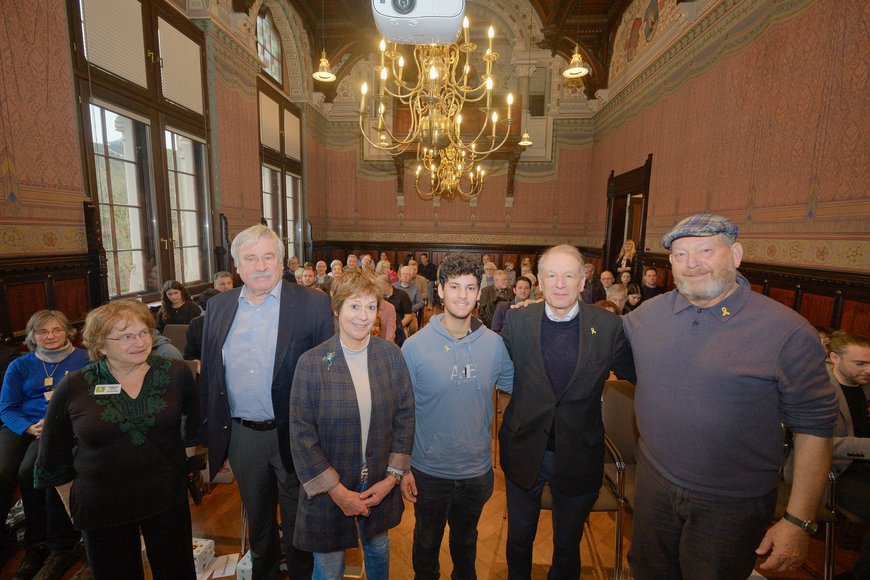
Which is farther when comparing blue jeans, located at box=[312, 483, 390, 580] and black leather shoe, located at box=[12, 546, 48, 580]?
black leather shoe, located at box=[12, 546, 48, 580]

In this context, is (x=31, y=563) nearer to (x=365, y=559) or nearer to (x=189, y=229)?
(x=365, y=559)

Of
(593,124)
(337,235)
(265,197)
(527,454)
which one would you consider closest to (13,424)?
(527,454)

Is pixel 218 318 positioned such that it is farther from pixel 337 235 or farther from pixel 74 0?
pixel 337 235

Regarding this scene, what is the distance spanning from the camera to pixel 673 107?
21.4 ft

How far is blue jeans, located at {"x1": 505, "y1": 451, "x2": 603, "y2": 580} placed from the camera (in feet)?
5.64

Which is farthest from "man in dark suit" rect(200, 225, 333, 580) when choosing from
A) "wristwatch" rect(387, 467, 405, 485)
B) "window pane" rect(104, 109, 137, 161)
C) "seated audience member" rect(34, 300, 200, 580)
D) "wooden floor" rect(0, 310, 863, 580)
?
"window pane" rect(104, 109, 137, 161)

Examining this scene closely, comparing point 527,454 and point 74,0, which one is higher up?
point 74,0

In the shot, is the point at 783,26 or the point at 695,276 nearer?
the point at 695,276

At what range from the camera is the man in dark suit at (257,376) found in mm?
1754

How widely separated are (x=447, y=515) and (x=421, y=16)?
2159 millimetres

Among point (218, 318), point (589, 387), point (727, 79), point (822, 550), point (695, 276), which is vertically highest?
point (727, 79)

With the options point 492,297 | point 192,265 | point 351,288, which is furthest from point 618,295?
point 192,265

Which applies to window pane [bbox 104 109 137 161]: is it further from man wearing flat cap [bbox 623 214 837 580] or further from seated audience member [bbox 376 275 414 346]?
man wearing flat cap [bbox 623 214 837 580]

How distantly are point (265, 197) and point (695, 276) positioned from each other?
8990 millimetres
